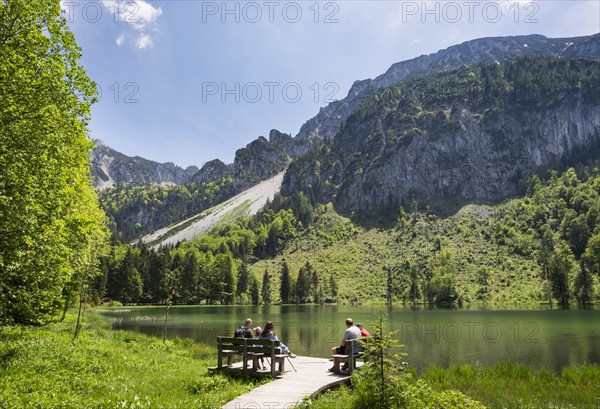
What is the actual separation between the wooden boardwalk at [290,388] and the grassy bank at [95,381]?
30.7 inches

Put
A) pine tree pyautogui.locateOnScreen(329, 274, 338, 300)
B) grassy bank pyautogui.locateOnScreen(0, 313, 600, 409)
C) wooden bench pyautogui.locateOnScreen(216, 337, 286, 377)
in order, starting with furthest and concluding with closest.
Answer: pine tree pyautogui.locateOnScreen(329, 274, 338, 300), wooden bench pyautogui.locateOnScreen(216, 337, 286, 377), grassy bank pyautogui.locateOnScreen(0, 313, 600, 409)

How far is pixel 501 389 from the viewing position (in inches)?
826

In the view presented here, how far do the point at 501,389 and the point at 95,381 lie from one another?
1958 centimetres

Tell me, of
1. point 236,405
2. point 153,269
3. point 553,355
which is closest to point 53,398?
point 236,405

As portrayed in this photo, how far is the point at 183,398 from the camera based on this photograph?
582 inches

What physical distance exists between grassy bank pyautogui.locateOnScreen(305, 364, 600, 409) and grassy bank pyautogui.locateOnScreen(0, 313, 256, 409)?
184 inches

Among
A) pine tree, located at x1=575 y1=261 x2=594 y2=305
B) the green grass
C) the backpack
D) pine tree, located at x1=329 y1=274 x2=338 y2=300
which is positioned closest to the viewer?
the green grass

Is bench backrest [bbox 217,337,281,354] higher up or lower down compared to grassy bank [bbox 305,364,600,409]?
higher up

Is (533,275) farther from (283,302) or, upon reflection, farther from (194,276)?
(194,276)

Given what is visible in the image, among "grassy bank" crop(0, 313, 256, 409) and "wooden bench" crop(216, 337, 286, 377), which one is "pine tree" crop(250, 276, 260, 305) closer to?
"grassy bank" crop(0, 313, 256, 409)

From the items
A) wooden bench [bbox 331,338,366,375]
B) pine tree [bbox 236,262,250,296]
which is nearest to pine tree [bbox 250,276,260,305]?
pine tree [bbox 236,262,250,296]

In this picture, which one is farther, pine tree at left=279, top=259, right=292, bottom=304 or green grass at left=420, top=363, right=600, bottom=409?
pine tree at left=279, top=259, right=292, bottom=304

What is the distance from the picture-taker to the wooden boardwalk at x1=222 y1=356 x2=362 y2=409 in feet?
46.2

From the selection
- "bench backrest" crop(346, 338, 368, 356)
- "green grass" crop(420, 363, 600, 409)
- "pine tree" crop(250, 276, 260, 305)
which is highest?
"bench backrest" crop(346, 338, 368, 356)
